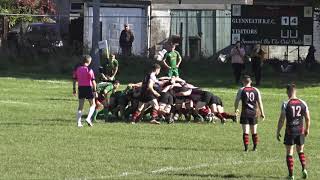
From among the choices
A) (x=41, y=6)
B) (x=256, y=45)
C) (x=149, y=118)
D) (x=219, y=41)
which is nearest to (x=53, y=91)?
(x=149, y=118)

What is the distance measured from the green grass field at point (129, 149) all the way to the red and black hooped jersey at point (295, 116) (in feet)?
2.49

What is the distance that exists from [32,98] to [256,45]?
14275 millimetres

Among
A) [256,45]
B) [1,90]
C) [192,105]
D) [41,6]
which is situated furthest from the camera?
[41,6]

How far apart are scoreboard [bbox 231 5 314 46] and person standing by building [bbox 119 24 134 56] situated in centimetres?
489

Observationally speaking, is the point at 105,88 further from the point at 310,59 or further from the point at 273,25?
the point at 310,59

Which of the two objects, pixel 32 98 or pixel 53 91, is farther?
pixel 53 91

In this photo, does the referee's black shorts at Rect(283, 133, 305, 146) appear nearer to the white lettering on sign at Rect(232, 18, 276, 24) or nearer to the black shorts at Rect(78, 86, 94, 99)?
the black shorts at Rect(78, 86, 94, 99)

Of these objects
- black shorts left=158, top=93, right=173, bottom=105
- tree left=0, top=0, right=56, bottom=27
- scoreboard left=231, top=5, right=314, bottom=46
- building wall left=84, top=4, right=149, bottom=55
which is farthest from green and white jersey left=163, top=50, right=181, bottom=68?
tree left=0, top=0, right=56, bottom=27

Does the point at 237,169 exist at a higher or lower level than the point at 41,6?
lower

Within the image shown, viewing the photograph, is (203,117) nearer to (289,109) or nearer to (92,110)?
(92,110)

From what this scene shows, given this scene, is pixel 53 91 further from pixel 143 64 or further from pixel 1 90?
pixel 143 64

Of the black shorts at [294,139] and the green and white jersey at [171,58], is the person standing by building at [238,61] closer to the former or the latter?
the green and white jersey at [171,58]

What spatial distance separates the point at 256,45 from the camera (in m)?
38.7

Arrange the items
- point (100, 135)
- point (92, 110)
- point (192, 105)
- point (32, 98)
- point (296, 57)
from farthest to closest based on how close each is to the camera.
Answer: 1. point (296, 57)
2. point (32, 98)
3. point (192, 105)
4. point (92, 110)
5. point (100, 135)
